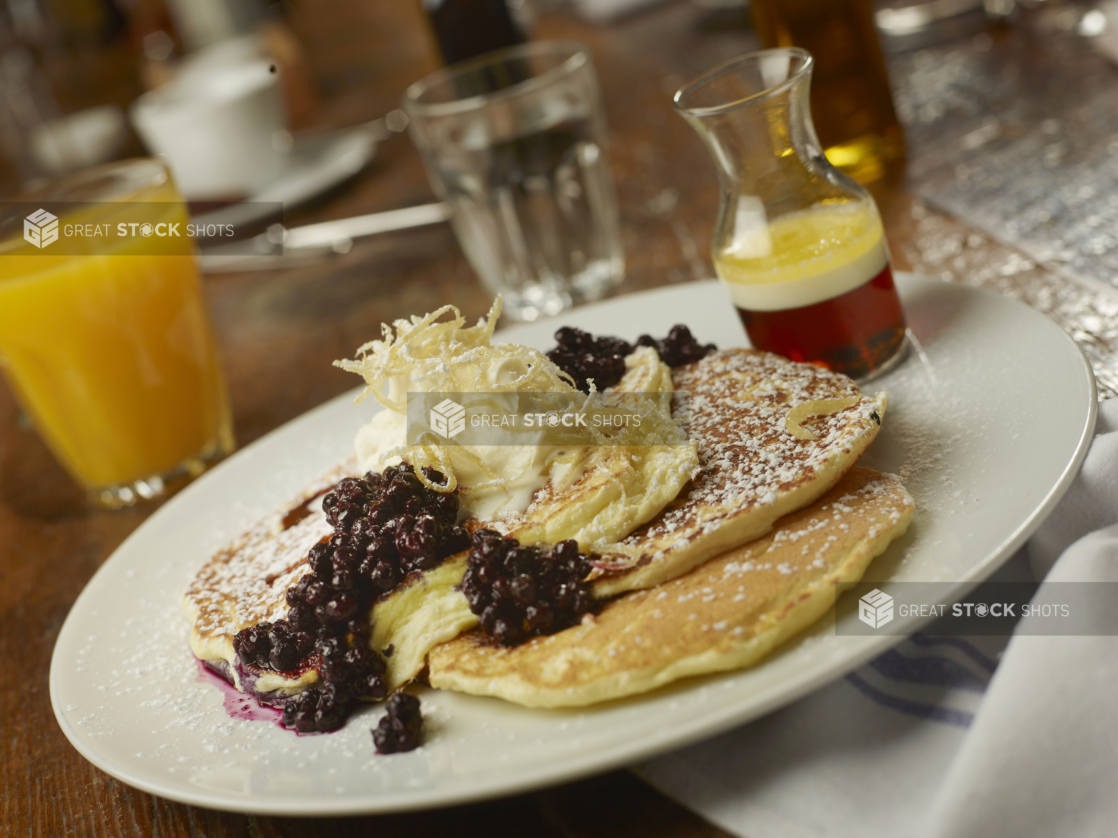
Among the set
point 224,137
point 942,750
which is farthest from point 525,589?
point 224,137

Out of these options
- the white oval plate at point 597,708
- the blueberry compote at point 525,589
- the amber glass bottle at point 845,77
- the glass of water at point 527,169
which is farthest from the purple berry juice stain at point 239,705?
the amber glass bottle at point 845,77

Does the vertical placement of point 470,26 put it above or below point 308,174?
above

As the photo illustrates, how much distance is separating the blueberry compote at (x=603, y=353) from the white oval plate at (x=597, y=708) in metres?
0.15

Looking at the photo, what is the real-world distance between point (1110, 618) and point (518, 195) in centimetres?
155

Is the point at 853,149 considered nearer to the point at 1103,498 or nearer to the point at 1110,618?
A: the point at 1103,498

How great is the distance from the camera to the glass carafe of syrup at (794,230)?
1.28 m

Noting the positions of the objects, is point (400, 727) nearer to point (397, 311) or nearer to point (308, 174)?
point (397, 311)

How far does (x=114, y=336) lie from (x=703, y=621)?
1.37 metres

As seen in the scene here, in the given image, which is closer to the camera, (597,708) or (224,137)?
(597,708)

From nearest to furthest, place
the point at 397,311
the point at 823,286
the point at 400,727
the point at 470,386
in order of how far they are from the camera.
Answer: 1. the point at 400,727
2. the point at 470,386
3. the point at 823,286
4. the point at 397,311

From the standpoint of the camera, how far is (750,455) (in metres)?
1.10

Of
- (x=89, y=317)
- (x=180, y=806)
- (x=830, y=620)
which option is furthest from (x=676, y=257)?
(x=180, y=806)

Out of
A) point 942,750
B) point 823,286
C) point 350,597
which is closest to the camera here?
point 942,750

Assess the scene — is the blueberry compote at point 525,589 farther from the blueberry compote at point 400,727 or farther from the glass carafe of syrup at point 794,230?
the glass carafe of syrup at point 794,230
